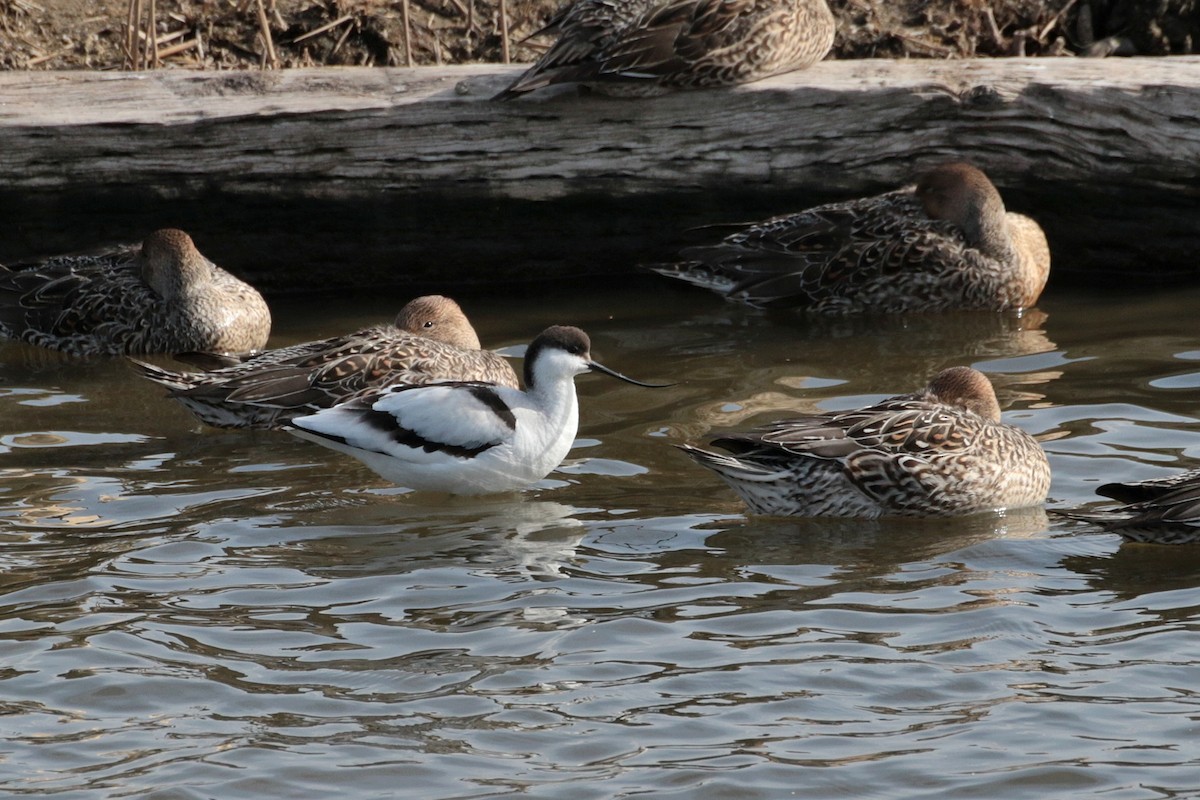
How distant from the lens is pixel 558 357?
7.48 meters

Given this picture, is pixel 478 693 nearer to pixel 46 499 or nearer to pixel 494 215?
pixel 46 499

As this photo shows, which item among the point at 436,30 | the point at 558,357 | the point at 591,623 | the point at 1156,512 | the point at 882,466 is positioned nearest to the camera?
the point at 591,623

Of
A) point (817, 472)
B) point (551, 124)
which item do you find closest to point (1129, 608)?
point (817, 472)

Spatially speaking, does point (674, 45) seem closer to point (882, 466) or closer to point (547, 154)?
point (547, 154)

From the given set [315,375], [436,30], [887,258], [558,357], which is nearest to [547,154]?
[887,258]

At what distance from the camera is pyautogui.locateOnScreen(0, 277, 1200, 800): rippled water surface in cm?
489

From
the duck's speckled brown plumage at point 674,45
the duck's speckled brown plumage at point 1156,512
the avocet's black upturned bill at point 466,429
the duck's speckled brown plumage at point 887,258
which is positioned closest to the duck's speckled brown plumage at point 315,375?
the avocet's black upturned bill at point 466,429

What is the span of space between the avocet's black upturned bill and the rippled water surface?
18 centimetres

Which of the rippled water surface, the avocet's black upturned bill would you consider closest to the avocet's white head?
the avocet's black upturned bill

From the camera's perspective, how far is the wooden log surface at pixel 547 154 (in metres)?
9.65

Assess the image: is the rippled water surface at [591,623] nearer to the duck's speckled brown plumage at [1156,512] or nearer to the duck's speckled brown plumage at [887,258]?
the duck's speckled brown plumage at [1156,512]

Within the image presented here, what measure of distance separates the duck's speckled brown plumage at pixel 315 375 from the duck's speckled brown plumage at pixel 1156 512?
3117 millimetres

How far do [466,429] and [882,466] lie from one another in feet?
5.66

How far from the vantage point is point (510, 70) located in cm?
1005
